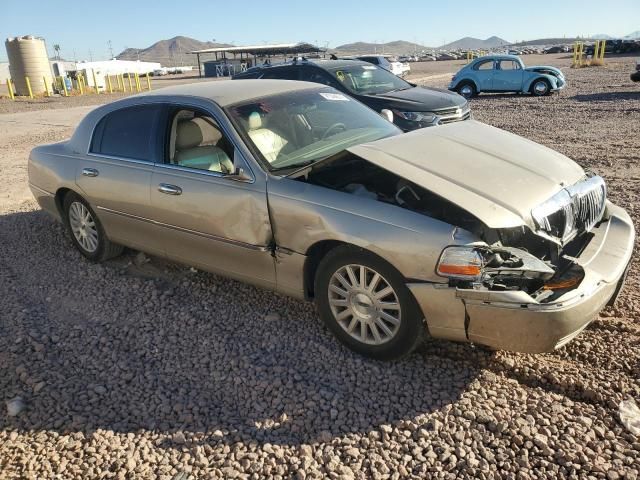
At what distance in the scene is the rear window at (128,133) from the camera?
172 inches

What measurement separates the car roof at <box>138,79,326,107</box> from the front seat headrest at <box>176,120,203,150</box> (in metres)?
0.23

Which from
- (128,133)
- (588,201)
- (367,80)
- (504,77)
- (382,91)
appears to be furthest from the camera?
(504,77)

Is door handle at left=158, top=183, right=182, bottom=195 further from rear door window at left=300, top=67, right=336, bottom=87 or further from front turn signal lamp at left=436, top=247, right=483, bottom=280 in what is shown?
rear door window at left=300, top=67, right=336, bottom=87

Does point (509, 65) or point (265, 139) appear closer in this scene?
point (265, 139)

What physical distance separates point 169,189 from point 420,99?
20.7 ft

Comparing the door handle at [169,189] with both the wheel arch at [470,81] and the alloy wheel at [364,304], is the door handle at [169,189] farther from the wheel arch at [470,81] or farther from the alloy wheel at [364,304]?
the wheel arch at [470,81]

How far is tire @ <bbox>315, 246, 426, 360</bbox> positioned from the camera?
3.11 metres

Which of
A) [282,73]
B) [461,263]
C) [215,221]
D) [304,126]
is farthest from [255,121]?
[282,73]

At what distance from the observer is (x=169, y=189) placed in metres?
4.07

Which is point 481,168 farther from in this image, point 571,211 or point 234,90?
point 234,90

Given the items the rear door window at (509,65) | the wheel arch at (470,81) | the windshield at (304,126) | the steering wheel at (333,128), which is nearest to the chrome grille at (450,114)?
the windshield at (304,126)

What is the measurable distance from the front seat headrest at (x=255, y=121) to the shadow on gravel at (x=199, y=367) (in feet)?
4.34

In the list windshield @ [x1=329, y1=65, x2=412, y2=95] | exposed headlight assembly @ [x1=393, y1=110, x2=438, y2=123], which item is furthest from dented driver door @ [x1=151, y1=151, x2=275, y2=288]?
windshield @ [x1=329, y1=65, x2=412, y2=95]

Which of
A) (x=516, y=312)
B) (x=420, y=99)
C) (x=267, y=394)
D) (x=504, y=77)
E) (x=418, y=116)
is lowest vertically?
(x=267, y=394)
